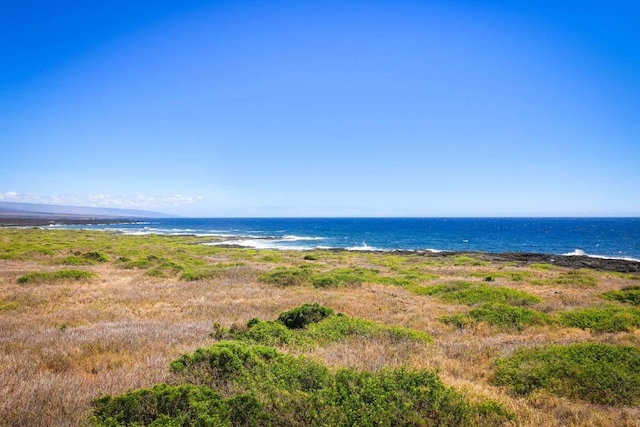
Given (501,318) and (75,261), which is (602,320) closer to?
(501,318)

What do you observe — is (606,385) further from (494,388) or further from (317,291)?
(317,291)

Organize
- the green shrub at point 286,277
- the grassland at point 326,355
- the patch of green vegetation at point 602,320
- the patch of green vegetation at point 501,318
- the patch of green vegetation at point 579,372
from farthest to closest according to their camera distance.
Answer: the green shrub at point 286,277 < the patch of green vegetation at point 501,318 < the patch of green vegetation at point 602,320 < the patch of green vegetation at point 579,372 < the grassland at point 326,355

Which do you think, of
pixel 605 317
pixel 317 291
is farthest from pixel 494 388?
pixel 317 291

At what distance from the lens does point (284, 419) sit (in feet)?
17.1

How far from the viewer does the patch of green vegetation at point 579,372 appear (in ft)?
A: 22.9

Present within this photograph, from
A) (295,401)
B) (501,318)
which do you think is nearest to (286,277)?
(501,318)

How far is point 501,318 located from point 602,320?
3624mm

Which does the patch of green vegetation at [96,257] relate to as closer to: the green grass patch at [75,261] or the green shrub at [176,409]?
the green grass patch at [75,261]

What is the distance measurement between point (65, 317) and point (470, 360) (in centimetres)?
1423

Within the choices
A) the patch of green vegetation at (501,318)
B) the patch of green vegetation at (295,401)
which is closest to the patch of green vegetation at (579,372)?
the patch of green vegetation at (295,401)

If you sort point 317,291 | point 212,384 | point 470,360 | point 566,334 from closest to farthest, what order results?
point 212,384 → point 470,360 → point 566,334 → point 317,291

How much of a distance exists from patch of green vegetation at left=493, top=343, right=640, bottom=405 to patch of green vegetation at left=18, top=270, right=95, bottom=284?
24.8 m

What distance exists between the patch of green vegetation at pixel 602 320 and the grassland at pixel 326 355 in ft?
0.20

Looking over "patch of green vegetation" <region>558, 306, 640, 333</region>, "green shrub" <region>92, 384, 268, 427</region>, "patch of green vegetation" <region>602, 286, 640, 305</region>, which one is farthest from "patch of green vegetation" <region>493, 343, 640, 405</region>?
"patch of green vegetation" <region>602, 286, 640, 305</region>
